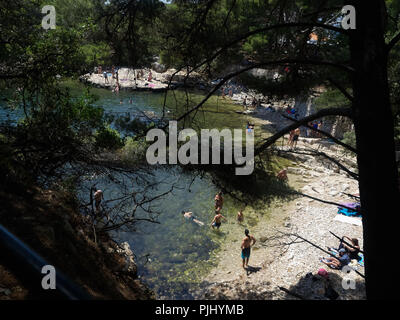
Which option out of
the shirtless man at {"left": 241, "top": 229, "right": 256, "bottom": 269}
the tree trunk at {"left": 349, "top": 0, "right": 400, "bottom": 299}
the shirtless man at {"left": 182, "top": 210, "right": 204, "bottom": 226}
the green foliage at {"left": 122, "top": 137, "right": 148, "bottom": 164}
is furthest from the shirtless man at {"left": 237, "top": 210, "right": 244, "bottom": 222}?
the tree trunk at {"left": 349, "top": 0, "right": 400, "bottom": 299}

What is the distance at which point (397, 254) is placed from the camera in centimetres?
233

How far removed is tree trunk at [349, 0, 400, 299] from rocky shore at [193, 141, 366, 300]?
4517mm

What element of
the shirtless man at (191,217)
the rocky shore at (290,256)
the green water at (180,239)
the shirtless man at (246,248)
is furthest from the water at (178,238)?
the shirtless man at (246,248)

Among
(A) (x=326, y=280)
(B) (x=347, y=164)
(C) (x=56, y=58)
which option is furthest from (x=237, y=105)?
(C) (x=56, y=58)

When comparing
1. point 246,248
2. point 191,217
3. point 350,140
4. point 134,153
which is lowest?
point 246,248

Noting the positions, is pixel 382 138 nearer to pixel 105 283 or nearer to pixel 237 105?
pixel 105 283

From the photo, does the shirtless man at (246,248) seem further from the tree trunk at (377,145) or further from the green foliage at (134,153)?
the tree trunk at (377,145)

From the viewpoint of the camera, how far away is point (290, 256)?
1059cm

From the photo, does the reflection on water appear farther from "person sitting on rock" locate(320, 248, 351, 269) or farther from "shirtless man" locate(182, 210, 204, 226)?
"person sitting on rock" locate(320, 248, 351, 269)

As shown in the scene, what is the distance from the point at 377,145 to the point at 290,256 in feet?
30.6

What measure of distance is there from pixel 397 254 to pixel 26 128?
17.8 feet

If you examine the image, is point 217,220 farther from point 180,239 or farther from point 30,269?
point 30,269

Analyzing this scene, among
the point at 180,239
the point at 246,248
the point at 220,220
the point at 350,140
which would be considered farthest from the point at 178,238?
the point at 350,140

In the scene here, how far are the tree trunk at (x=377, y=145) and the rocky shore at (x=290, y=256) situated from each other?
14.8 ft
